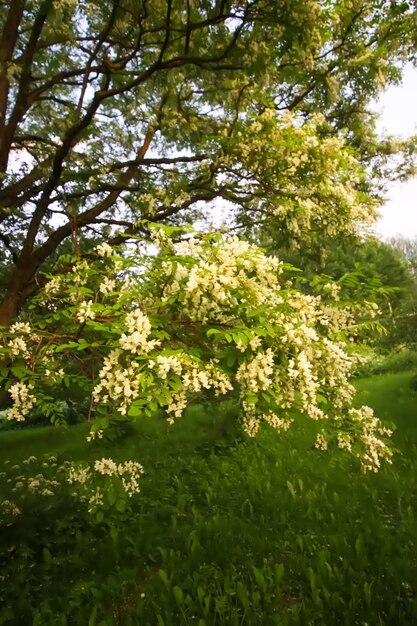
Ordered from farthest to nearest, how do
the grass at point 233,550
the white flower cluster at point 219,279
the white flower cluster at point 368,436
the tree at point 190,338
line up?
the white flower cluster at point 368,436
the grass at point 233,550
the white flower cluster at point 219,279
the tree at point 190,338

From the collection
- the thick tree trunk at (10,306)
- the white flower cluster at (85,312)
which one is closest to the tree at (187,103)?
the thick tree trunk at (10,306)

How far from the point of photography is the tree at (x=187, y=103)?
18.2ft

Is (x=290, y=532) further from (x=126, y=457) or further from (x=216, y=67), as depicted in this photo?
(x=216, y=67)

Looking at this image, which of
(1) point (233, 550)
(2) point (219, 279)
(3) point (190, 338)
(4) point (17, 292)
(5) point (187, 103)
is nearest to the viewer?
(2) point (219, 279)

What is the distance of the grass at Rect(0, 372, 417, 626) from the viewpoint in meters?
4.10

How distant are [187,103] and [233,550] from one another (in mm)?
7851

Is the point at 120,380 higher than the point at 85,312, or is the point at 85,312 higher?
the point at 85,312

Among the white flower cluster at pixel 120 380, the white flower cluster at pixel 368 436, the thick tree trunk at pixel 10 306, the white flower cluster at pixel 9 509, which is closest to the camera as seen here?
the white flower cluster at pixel 120 380

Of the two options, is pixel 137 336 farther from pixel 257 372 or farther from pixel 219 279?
pixel 257 372

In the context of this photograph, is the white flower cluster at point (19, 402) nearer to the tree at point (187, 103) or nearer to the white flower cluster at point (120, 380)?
the white flower cluster at point (120, 380)

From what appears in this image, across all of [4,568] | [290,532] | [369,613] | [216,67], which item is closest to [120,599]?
[4,568]

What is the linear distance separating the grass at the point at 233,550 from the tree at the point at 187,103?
3.43 m

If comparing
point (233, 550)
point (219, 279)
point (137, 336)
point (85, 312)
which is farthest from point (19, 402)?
point (233, 550)

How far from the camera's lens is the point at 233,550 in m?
A: 5.13
